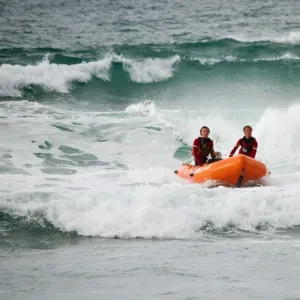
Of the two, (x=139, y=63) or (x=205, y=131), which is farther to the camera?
(x=139, y=63)

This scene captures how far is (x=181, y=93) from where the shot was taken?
21.5 metres

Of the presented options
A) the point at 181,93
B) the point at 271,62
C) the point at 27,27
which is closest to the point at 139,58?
the point at 181,93

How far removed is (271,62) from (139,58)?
16.6 feet

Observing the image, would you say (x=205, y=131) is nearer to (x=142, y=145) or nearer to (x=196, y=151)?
(x=196, y=151)

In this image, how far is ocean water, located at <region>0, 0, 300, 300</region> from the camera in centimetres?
629

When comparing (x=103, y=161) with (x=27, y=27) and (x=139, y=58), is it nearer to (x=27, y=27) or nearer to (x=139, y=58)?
(x=139, y=58)

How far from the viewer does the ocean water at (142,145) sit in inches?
248

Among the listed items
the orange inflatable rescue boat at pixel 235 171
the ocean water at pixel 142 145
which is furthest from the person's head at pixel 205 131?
the ocean water at pixel 142 145

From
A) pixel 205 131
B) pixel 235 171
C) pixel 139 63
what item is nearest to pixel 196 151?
pixel 205 131

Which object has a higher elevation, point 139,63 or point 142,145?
point 139,63

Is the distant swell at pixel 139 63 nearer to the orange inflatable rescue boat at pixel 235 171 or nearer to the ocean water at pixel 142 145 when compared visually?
the ocean water at pixel 142 145

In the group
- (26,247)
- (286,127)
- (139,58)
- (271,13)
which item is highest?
(271,13)

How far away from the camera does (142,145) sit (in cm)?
1467

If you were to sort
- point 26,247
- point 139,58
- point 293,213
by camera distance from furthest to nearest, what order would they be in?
point 139,58 → point 293,213 → point 26,247
